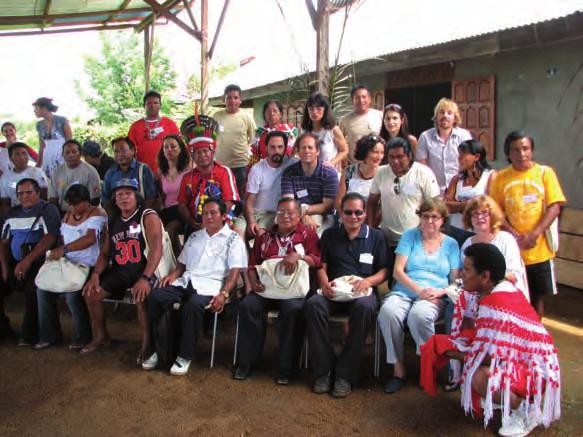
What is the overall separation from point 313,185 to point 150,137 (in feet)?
7.30

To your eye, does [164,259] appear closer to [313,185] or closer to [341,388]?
[313,185]

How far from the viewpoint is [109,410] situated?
3.81m

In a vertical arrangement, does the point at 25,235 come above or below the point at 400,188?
below

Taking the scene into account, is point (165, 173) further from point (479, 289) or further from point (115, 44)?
point (115, 44)

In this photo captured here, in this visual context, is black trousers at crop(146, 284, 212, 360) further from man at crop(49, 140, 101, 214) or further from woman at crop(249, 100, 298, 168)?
man at crop(49, 140, 101, 214)

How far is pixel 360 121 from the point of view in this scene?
5.76 m

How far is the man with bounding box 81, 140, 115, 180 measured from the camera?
6.62 m

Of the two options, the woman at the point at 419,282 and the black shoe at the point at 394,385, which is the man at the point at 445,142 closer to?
the woman at the point at 419,282

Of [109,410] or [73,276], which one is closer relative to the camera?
[109,410]

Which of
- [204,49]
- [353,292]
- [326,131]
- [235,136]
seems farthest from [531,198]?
[204,49]

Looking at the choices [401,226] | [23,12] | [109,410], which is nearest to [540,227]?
[401,226]

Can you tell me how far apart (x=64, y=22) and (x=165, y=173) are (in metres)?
9.85

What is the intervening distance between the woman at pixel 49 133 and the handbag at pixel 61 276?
7.21ft

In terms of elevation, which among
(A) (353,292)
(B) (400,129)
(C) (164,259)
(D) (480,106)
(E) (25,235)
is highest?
(D) (480,106)
